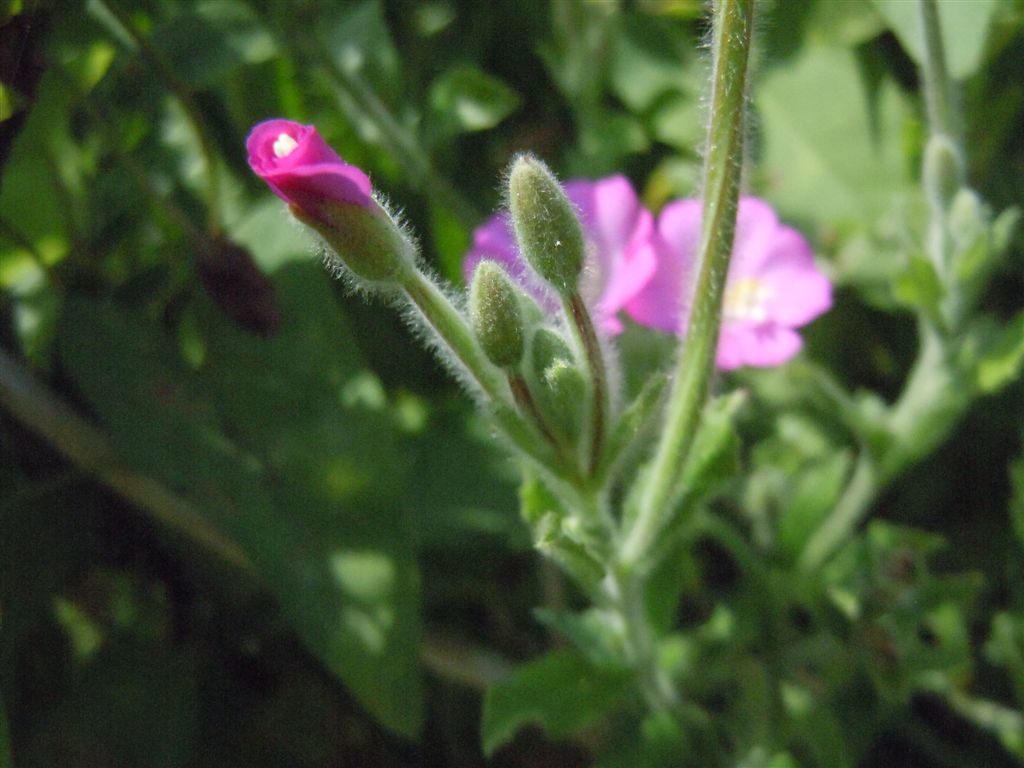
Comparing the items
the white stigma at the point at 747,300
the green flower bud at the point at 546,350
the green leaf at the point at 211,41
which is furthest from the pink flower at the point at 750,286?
the green leaf at the point at 211,41

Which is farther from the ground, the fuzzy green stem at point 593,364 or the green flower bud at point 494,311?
the green flower bud at point 494,311

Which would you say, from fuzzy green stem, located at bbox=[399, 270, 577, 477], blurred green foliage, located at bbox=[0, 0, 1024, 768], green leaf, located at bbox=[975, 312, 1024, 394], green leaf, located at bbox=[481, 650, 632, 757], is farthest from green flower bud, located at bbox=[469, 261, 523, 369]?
green leaf, located at bbox=[975, 312, 1024, 394]

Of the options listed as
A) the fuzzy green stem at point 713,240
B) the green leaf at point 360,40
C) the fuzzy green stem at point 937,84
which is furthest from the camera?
the green leaf at point 360,40

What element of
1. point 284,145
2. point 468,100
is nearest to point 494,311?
point 284,145

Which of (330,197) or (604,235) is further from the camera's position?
(604,235)

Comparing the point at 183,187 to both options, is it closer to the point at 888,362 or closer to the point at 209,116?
the point at 209,116

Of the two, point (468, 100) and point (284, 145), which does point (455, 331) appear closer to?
point (284, 145)

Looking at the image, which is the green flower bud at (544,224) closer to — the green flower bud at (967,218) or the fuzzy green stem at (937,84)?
the fuzzy green stem at (937,84)
